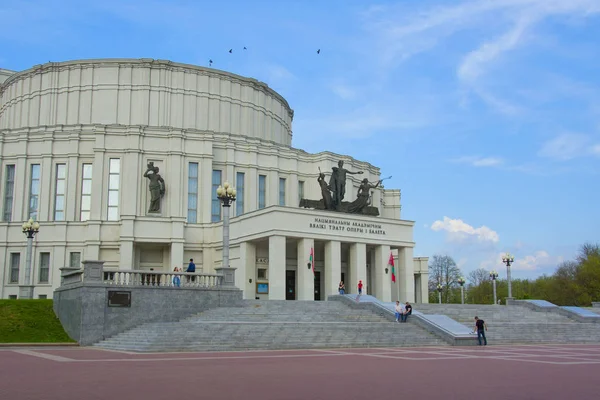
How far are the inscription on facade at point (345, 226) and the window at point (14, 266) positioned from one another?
77.5 ft

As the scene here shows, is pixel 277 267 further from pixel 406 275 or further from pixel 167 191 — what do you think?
pixel 167 191

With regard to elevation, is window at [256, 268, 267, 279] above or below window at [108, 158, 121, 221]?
below

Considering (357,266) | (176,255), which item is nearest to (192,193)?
(176,255)

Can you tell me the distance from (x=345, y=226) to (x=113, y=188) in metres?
19.1

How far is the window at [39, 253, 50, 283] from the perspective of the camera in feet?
162

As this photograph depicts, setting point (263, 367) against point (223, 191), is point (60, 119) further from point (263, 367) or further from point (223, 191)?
point (263, 367)

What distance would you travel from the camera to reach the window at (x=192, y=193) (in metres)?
52.0

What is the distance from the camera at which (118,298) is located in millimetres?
29234

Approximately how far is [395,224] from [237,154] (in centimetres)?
1509

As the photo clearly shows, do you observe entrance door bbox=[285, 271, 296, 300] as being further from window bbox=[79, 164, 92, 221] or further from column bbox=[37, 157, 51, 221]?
column bbox=[37, 157, 51, 221]

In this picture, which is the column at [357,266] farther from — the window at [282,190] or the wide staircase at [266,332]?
the wide staircase at [266,332]

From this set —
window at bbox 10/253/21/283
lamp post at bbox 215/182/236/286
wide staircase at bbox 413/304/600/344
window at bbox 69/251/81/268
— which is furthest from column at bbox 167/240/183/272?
wide staircase at bbox 413/304/600/344

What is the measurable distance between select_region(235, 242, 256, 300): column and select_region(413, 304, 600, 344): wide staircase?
1202 centimetres

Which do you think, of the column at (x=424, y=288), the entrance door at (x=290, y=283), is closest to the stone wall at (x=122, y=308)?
the entrance door at (x=290, y=283)
